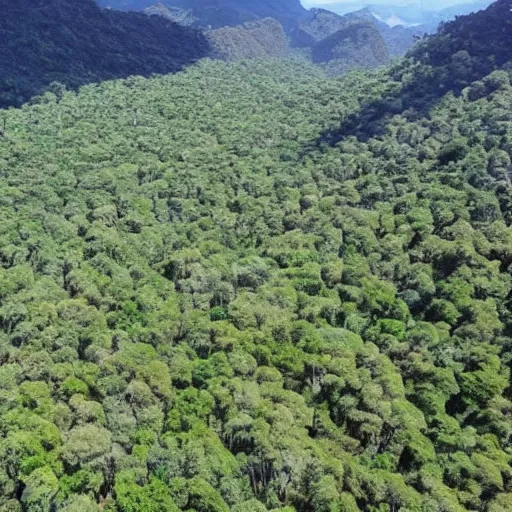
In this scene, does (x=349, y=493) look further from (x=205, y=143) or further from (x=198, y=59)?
(x=198, y=59)

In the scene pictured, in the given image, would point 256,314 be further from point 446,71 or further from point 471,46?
point 471,46

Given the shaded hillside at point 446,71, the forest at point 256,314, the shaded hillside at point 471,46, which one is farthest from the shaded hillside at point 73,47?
the shaded hillside at point 471,46

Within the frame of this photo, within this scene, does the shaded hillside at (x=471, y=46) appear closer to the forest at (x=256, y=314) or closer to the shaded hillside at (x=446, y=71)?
the shaded hillside at (x=446, y=71)

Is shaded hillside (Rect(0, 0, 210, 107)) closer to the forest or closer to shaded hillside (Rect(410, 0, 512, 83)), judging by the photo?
the forest

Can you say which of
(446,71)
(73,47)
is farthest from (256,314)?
(73,47)

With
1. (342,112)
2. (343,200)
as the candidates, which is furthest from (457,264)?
(342,112)
